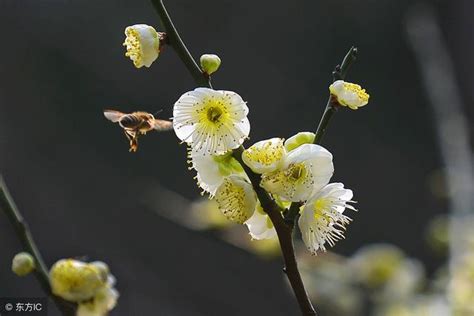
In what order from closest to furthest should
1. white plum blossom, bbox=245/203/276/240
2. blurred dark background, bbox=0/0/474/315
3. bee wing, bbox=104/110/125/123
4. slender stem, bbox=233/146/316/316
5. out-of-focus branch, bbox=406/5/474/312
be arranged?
slender stem, bbox=233/146/316/316, white plum blossom, bbox=245/203/276/240, bee wing, bbox=104/110/125/123, out-of-focus branch, bbox=406/5/474/312, blurred dark background, bbox=0/0/474/315

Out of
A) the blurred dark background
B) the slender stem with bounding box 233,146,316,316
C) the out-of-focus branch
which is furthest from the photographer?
the blurred dark background

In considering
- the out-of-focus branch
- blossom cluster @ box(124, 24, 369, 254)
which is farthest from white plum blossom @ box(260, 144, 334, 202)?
the out-of-focus branch

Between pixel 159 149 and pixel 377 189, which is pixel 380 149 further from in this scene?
pixel 159 149

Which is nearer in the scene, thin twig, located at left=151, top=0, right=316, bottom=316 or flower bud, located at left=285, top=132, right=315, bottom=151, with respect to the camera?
thin twig, located at left=151, top=0, right=316, bottom=316

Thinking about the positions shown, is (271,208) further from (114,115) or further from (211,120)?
(114,115)

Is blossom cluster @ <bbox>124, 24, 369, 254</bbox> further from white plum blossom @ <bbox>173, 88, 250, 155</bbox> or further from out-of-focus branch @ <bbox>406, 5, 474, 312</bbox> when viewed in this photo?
out-of-focus branch @ <bbox>406, 5, 474, 312</bbox>

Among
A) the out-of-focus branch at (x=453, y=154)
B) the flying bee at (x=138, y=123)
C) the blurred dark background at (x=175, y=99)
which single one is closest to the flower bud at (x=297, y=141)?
the flying bee at (x=138, y=123)

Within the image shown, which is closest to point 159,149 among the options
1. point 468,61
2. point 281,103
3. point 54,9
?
point 281,103
